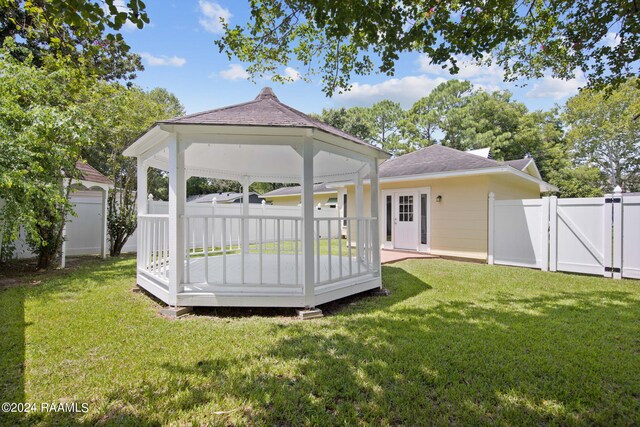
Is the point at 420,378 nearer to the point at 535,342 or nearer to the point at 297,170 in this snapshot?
the point at 535,342

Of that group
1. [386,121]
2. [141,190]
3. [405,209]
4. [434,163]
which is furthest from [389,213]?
[386,121]

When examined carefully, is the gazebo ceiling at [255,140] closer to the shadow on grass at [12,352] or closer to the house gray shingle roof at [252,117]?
the house gray shingle roof at [252,117]

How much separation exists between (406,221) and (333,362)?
26.9 feet

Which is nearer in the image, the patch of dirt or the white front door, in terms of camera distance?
the patch of dirt

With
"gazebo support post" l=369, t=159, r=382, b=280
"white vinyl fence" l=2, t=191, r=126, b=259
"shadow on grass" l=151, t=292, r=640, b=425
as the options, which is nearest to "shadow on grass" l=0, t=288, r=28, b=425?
"shadow on grass" l=151, t=292, r=640, b=425

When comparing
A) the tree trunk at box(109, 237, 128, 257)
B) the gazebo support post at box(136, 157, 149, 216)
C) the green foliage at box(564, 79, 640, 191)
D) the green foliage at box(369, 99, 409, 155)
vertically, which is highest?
the green foliage at box(369, 99, 409, 155)

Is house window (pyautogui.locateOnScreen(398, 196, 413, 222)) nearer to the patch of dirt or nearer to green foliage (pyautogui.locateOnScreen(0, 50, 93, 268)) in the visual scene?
green foliage (pyautogui.locateOnScreen(0, 50, 93, 268))

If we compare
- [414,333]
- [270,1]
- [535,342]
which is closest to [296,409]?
[414,333]

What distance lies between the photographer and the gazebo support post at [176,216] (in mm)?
4004

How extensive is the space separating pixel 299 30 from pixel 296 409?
5.21 m

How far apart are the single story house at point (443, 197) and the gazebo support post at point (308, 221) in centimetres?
626

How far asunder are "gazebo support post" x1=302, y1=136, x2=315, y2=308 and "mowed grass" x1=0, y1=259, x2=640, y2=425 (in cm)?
42

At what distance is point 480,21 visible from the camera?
11.2ft

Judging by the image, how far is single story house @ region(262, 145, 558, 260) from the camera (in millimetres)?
8703
